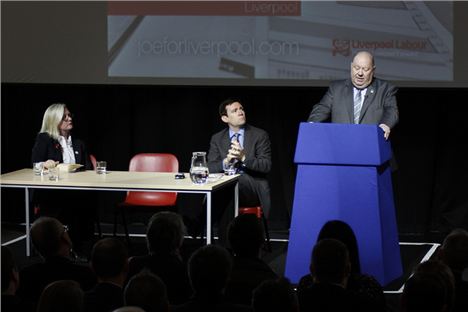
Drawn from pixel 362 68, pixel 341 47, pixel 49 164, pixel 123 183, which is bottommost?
pixel 123 183

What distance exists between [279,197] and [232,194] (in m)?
1.62

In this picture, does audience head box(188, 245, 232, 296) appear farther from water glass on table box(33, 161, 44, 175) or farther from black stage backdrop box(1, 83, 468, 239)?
black stage backdrop box(1, 83, 468, 239)

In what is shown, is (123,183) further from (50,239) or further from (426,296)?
(426,296)

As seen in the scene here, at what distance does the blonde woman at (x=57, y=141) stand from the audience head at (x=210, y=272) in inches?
148

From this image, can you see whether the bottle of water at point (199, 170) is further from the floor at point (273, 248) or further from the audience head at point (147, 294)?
the audience head at point (147, 294)

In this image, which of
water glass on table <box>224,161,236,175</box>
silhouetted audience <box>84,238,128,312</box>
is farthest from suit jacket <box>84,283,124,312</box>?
water glass on table <box>224,161,236,175</box>

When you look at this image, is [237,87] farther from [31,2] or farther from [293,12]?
[31,2]

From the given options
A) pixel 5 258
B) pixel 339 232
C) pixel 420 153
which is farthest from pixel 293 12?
pixel 5 258

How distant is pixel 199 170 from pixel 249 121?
6.68 feet

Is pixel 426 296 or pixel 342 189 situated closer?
pixel 426 296

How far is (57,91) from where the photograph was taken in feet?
27.0

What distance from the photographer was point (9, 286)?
126 inches

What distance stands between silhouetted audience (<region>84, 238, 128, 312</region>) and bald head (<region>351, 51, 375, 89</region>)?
2.72 m

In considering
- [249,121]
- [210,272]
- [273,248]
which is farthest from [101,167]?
[210,272]
